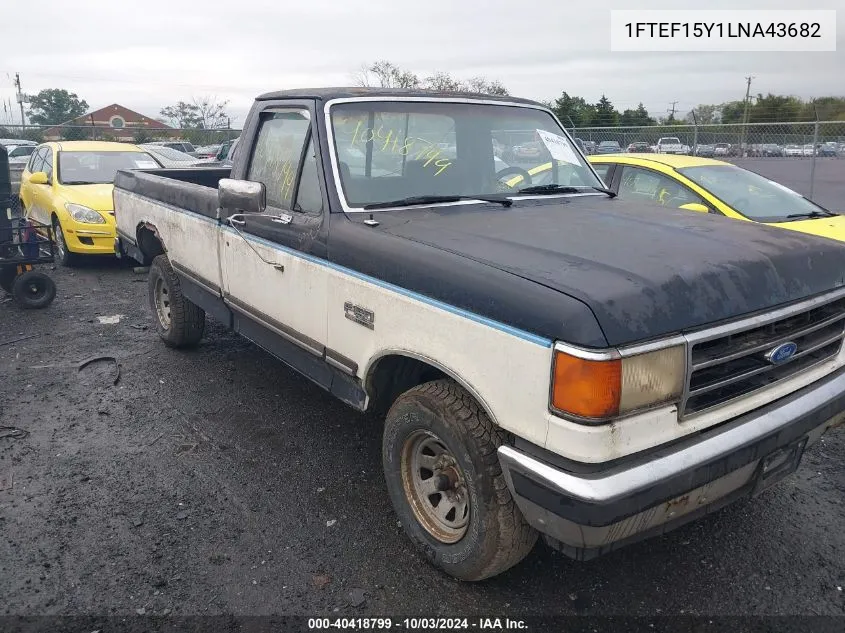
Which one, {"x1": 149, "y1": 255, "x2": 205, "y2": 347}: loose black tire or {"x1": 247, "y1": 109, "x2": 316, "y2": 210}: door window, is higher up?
{"x1": 247, "y1": 109, "x2": 316, "y2": 210}: door window

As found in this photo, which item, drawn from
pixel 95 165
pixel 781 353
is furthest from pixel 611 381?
pixel 95 165

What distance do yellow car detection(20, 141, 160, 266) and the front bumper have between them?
24.7ft

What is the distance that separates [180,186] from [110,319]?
2518 millimetres

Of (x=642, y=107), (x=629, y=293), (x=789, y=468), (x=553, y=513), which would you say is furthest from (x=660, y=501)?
(x=642, y=107)

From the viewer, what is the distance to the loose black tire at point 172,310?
555cm

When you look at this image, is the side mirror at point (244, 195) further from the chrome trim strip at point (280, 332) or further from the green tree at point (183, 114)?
the green tree at point (183, 114)

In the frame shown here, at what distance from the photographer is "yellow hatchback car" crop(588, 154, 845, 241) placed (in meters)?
6.28

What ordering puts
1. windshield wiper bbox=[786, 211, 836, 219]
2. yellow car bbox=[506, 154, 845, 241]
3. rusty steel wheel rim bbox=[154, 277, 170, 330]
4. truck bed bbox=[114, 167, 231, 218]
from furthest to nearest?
1. windshield wiper bbox=[786, 211, 836, 219]
2. yellow car bbox=[506, 154, 845, 241]
3. rusty steel wheel rim bbox=[154, 277, 170, 330]
4. truck bed bbox=[114, 167, 231, 218]

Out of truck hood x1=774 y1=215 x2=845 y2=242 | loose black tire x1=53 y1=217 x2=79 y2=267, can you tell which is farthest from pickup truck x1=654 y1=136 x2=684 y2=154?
loose black tire x1=53 y1=217 x2=79 y2=267

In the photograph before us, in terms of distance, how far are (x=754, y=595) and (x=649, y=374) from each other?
134cm

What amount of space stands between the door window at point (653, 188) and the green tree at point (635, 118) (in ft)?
55.4

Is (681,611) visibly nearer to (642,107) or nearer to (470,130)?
(470,130)

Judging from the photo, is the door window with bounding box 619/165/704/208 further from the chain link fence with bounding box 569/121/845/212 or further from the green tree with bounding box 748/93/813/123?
the green tree with bounding box 748/93/813/123

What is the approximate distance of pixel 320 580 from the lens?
294 cm
